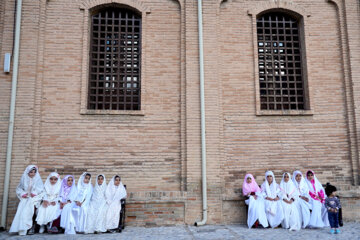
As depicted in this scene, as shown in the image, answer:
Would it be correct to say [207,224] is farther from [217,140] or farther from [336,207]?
[336,207]

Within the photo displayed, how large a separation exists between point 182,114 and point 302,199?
345 centimetres

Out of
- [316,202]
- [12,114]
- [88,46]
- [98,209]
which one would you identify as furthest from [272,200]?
[12,114]

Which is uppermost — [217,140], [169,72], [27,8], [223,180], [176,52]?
[27,8]

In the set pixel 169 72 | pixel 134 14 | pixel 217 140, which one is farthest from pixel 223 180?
pixel 134 14

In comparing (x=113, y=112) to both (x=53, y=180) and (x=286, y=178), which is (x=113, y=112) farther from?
(x=286, y=178)

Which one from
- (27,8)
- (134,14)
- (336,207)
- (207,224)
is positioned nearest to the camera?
(336,207)

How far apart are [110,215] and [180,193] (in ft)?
5.57

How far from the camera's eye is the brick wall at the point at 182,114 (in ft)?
24.8

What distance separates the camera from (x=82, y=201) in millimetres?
6918

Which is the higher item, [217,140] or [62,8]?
[62,8]

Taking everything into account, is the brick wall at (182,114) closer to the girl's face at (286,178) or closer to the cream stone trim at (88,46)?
the cream stone trim at (88,46)

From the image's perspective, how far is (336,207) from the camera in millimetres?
6539

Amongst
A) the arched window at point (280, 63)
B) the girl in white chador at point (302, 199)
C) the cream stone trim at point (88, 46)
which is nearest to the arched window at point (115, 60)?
the cream stone trim at point (88, 46)

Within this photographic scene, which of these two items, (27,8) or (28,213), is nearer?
(28,213)
